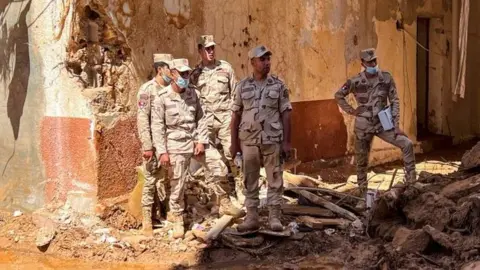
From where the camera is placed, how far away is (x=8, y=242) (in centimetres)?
743

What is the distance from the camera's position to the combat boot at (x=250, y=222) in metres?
6.75

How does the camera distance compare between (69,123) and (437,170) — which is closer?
(69,123)

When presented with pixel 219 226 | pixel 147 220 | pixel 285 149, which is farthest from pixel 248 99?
pixel 147 220

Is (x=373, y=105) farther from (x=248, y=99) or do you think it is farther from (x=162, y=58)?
(x=162, y=58)

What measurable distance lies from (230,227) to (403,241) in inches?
80.3

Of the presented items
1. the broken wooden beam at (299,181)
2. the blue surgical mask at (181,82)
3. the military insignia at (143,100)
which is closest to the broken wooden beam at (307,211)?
the broken wooden beam at (299,181)

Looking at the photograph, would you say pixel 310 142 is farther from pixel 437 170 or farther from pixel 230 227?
pixel 230 227

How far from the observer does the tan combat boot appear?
6.99 metres

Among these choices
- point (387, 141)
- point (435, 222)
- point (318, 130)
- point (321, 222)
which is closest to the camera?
point (435, 222)

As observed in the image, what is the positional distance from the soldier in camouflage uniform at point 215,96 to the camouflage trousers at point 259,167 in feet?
2.86

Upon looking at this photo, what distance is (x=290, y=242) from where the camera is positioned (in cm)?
674

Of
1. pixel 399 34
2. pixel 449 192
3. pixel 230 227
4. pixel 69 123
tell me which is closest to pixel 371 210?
pixel 449 192

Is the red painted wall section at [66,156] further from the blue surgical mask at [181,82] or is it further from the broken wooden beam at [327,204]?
the broken wooden beam at [327,204]

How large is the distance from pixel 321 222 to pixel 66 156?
3.00m
